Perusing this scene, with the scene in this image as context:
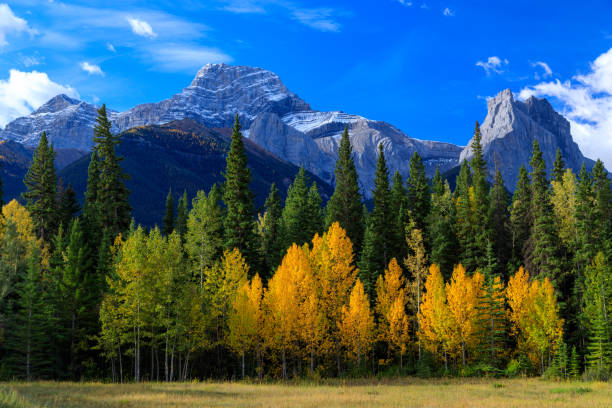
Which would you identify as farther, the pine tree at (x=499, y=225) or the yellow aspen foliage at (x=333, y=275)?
the pine tree at (x=499, y=225)

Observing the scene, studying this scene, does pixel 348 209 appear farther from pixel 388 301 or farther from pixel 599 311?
pixel 599 311

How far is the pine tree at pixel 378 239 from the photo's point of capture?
5750cm

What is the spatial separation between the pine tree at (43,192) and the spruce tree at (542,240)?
61625 millimetres

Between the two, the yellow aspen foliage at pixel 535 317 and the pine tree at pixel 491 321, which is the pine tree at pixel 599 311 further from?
the pine tree at pixel 491 321

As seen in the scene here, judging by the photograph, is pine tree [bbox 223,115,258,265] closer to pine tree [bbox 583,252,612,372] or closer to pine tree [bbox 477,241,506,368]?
pine tree [bbox 477,241,506,368]

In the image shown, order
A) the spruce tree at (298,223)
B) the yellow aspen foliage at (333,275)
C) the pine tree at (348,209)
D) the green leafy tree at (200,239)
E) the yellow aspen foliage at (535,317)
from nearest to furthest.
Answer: the green leafy tree at (200,239) < the yellow aspen foliage at (333,275) < the yellow aspen foliage at (535,317) < the spruce tree at (298,223) < the pine tree at (348,209)

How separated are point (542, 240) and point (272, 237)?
115 feet

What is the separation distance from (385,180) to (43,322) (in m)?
45.7

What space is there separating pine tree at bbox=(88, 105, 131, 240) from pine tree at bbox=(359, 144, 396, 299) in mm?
28443

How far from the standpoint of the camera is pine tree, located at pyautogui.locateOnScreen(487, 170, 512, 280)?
2680 inches

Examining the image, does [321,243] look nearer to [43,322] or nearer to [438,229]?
[438,229]

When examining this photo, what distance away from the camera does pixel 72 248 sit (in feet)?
160

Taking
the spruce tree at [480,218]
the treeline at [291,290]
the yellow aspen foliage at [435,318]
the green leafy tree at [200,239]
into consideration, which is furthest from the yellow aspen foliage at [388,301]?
the green leafy tree at [200,239]

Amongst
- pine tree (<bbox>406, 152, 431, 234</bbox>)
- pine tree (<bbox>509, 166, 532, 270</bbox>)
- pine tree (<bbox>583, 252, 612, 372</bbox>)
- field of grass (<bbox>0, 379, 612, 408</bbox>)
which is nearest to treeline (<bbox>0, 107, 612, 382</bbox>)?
pine tree (<bbox>583, 252, 612, 372</bbox>)
